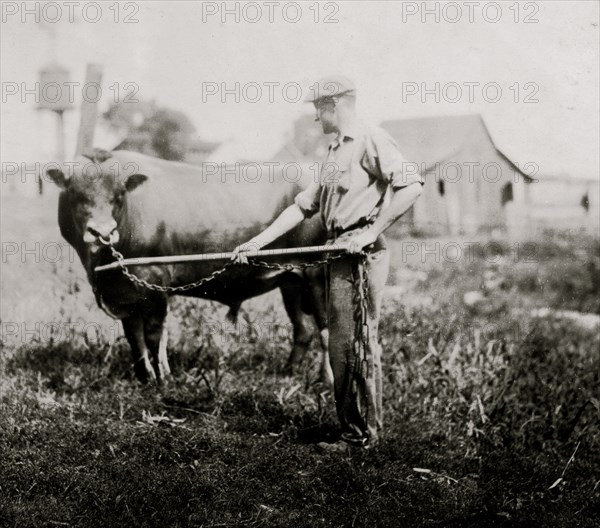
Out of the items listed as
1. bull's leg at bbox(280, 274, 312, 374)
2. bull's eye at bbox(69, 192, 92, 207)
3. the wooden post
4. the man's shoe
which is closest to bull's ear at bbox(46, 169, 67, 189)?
bull's eye at bbox(69, 192, 92, 207)

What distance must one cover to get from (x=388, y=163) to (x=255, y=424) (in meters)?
2.08

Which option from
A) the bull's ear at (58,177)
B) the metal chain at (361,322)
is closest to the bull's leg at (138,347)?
the bull's ear at (58,177)

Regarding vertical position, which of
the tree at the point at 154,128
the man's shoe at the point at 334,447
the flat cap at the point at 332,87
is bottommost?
the man's shoe at the point at 334,447

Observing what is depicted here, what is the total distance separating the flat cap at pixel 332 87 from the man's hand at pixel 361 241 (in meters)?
0.92

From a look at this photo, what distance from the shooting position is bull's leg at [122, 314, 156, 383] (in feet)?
20.0

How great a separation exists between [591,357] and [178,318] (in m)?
4.72

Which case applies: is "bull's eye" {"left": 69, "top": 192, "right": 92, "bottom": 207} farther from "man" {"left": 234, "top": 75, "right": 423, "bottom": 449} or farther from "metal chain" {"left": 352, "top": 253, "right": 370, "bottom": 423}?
"metal chain" {"left": 352, "top": 253, "right": 370, "bottom": 423}

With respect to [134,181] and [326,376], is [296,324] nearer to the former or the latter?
[326,376]

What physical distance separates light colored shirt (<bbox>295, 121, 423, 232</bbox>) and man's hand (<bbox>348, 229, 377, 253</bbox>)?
0.43ft

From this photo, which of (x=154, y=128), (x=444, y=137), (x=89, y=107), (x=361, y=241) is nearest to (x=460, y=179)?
(x=444, y=137)

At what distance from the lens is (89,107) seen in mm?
6926

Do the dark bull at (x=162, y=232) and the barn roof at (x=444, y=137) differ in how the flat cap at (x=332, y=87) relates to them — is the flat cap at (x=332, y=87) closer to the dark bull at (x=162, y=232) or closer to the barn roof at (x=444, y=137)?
the dark bull at (x=162, y=232)

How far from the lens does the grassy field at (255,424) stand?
430 centimetres

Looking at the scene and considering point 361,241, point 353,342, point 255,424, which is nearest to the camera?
point 361,241
